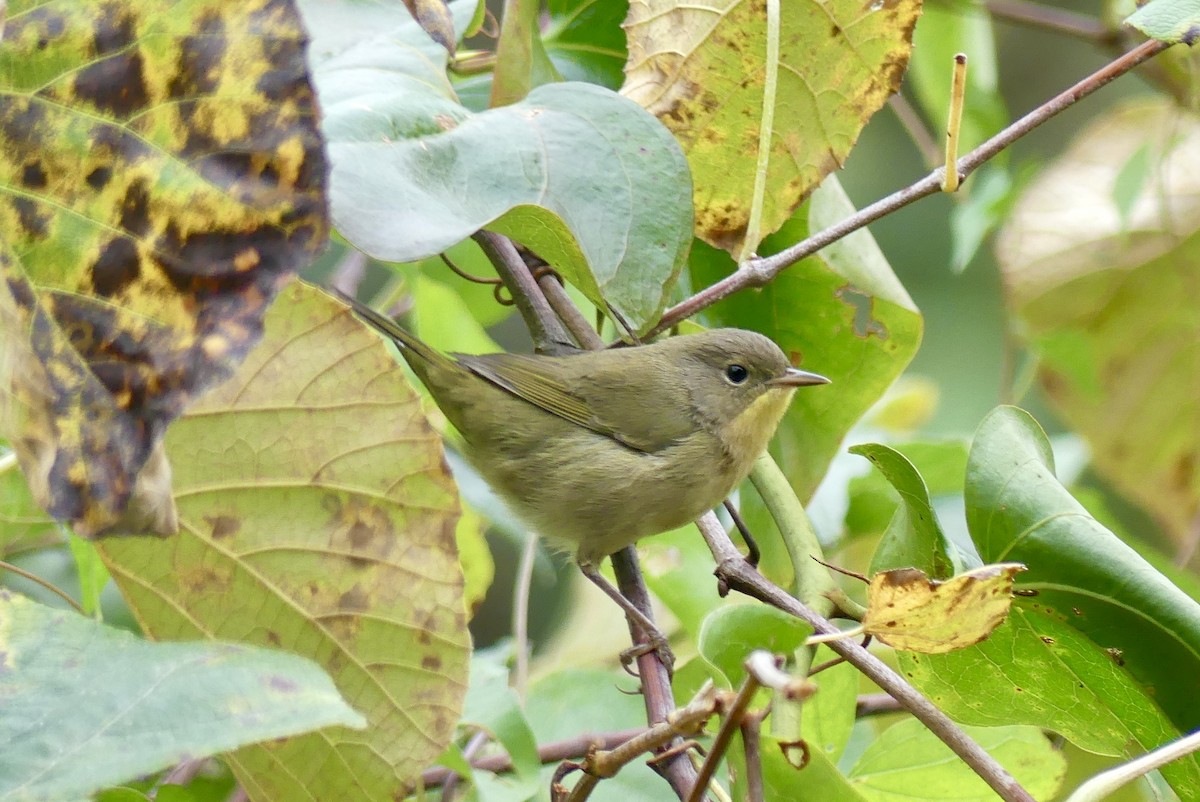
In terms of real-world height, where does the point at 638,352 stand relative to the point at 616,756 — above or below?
below

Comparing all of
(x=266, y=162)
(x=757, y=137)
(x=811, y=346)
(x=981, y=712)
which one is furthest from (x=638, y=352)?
(x=266, y=162)

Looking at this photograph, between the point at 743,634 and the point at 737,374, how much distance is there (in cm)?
180

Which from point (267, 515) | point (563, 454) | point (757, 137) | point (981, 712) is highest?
point (757, 137)

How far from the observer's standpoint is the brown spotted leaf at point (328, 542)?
1.70 meters

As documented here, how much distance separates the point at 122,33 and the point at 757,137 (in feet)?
3.90

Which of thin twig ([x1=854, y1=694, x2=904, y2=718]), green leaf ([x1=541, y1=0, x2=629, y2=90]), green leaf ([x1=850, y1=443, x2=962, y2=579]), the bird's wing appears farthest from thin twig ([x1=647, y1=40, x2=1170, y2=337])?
the bird's wing

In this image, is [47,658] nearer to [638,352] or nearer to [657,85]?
[657,85]

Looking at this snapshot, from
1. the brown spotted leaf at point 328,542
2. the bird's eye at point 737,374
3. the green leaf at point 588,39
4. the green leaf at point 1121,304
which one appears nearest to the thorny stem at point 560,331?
the brown spotted leaf at point 328,542

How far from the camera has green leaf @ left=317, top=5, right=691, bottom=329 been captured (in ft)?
5.55

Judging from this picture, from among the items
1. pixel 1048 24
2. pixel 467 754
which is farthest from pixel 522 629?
pixel 1048 24

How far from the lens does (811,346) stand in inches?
99.7

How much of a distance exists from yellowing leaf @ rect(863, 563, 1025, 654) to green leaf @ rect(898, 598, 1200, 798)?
0.94 feet

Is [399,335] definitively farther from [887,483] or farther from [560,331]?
[887,483]

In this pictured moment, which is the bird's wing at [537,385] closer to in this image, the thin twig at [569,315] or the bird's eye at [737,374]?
the bird's eye at [737,374]
